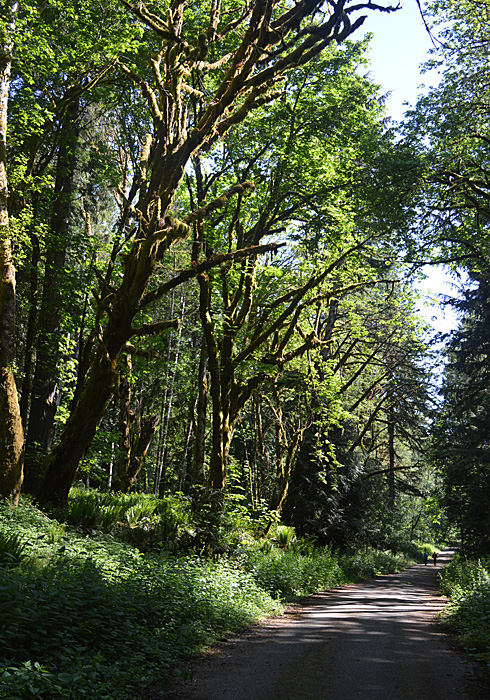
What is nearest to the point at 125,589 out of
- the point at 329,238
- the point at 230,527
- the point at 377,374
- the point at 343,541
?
the point at 230,527

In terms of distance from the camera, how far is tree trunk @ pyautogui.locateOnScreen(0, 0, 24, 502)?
9375 mm

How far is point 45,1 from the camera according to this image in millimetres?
10312

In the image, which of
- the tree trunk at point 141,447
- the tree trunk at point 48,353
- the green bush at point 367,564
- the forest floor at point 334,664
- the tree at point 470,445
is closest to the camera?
the forest floor at point 334,664

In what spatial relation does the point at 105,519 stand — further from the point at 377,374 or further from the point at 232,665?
the point at 377,374

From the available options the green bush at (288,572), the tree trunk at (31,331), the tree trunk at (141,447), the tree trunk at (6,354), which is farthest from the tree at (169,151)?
the tree trunk at (141,447)

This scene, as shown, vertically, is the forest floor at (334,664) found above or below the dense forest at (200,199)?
below

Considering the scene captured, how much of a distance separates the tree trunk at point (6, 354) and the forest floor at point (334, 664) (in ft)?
16.0

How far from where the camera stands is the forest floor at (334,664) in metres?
5.14

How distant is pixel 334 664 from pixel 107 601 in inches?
111

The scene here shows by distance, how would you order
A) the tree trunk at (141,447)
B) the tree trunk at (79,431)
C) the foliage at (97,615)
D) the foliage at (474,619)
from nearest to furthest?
the foliage at (97,615) < the foliage at (474,619) < the tree trunk at (79,431) < the tree trunk at (141,447)

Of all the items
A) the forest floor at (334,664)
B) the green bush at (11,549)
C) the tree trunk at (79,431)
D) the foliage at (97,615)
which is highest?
the tree trunk at (79,431)

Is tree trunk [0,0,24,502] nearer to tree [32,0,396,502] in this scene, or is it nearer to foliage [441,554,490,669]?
tree [32,0,396,502]

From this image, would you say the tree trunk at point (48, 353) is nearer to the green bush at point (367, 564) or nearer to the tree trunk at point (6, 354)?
the tree trunk at point (6, 354)

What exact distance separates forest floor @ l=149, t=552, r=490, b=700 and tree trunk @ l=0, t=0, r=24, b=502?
4883 mm
